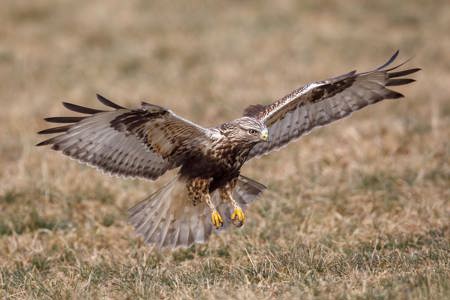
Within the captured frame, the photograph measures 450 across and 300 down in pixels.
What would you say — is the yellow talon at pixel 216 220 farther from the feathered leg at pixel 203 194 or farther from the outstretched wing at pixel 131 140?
the outstretched wing at pixel 131 140

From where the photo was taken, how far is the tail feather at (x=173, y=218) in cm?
581

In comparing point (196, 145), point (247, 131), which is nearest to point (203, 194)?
point (196, 145)

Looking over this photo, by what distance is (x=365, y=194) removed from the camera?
700 centimetres

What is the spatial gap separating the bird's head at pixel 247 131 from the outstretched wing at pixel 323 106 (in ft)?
1.73

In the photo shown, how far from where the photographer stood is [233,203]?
5.74 metres

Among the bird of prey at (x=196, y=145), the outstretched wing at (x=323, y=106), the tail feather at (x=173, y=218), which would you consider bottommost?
the tail feather at (x=173, y=218)

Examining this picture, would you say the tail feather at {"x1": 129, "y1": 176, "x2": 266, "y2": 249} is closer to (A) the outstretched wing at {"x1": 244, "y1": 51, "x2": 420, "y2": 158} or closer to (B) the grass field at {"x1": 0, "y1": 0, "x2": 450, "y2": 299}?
(B) the grass field at {"x1": 0, "y1": 0, "x2": 450, "y2": 299}

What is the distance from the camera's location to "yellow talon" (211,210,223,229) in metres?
5.58

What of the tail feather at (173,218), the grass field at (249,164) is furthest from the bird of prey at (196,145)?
the grass field at (249,164)

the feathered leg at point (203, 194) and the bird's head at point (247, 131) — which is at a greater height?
the bird's head at point (247, 131)

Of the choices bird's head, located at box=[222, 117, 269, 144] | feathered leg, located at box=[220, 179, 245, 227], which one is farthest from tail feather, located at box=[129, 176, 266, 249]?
bird's head, located at box=[222, 117, 269, 144]

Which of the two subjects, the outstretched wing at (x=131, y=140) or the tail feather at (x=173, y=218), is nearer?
the outstretched wing at (x=131, y=140)

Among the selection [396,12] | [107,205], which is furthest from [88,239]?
[396,12]

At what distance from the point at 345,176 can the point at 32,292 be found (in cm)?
352
